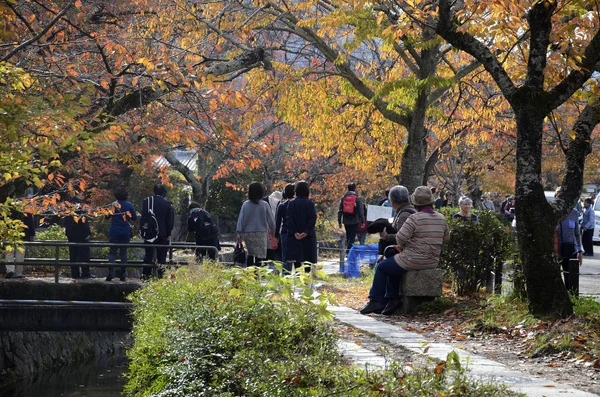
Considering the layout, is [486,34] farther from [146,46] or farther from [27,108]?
[27,108]

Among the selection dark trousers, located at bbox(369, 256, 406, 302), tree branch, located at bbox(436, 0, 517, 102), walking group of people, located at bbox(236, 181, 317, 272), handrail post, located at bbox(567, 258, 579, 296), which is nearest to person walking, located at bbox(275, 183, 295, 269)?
walking group of people, located at bbox(236, 181, 317, 272)

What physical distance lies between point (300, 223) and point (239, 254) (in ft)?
9.51

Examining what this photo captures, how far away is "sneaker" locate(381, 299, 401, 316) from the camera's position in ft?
39.4

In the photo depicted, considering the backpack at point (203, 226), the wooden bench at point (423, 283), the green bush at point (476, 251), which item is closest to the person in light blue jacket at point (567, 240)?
the green bush at point (476, 251)

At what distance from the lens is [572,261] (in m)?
12.1

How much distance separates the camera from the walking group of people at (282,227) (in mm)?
14898

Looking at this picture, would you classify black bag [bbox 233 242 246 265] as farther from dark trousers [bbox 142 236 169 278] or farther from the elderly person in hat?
the elderly person in hat

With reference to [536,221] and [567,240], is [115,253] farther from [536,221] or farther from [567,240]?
[536,221]

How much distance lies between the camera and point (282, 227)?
50.2 ft

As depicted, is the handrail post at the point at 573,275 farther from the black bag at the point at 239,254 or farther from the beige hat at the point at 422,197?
the black bag at the point at 239,254

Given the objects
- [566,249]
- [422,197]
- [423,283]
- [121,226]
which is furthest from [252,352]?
[121,226]

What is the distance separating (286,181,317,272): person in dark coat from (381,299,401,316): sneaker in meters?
2.97

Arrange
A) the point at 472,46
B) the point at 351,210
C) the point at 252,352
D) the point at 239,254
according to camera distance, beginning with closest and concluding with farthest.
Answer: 1. the point at 252,352
2. the point at 472,46
3. the point at 239,254
4. the point at 351,210

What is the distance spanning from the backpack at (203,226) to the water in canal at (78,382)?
3012 mm
